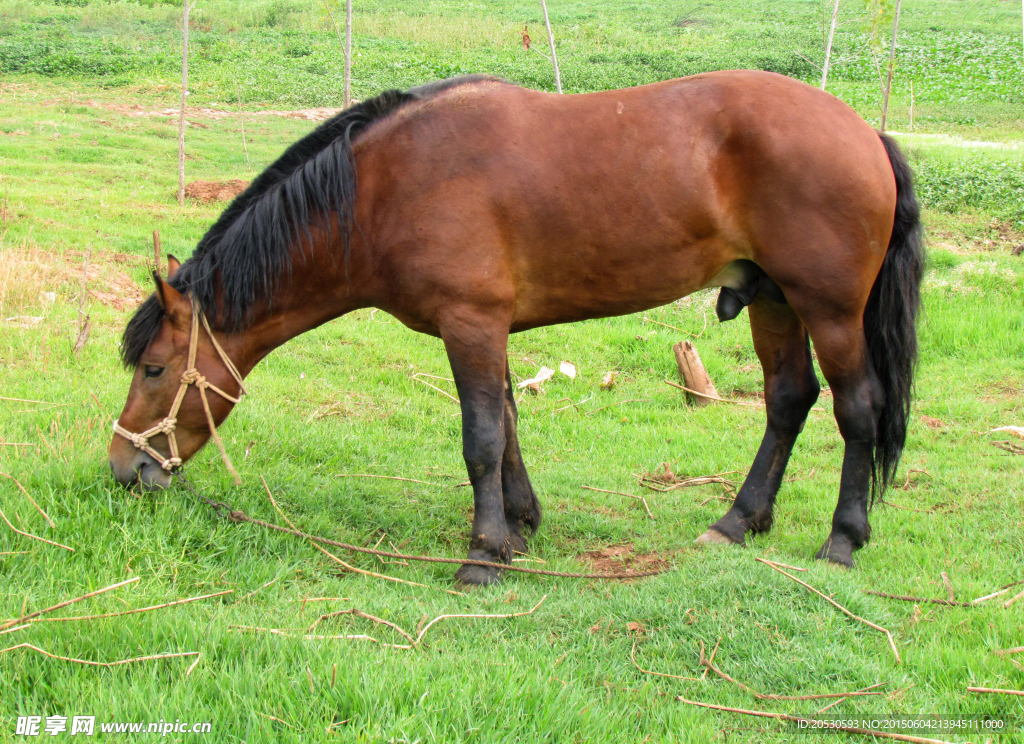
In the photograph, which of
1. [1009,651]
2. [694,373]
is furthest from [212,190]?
[1009,651]

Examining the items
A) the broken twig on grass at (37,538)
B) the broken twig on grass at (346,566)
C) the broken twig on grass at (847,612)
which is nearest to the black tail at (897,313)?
the broken twig on grass at (847,612)

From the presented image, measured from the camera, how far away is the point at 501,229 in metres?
3.90

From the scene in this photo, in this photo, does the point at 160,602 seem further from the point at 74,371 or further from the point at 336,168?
the point at 74,371

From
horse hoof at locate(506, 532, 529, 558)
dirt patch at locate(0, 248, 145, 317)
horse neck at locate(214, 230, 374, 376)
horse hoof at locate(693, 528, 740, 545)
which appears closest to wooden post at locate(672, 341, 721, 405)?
horse hoof at locate(693, 528, 740, 545)

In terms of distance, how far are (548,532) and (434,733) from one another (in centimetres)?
251

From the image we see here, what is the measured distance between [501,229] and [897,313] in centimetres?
220

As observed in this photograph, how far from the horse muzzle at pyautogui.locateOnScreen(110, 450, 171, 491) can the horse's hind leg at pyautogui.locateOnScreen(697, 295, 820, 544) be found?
310cm

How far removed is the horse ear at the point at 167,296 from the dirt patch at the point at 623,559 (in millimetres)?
2573

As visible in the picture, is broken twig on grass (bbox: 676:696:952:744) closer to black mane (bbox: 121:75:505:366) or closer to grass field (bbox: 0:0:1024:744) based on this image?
grass field (bbox: 0:0:1024:744)

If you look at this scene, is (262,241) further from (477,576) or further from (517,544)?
(517,544)

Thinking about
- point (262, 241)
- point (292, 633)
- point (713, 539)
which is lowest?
point (713, 539)

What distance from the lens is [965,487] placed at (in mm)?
5078

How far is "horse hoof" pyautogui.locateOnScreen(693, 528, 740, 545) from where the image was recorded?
4.50 metres

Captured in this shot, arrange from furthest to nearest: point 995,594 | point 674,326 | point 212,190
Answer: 1. point 212,190
2. point 674,326
3. point 995,594
